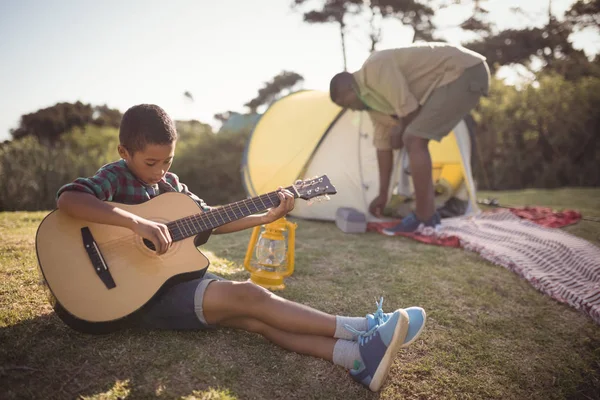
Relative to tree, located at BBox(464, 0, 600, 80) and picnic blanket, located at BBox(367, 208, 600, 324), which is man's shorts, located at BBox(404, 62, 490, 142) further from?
tree, located at BBox(464, 0, 600, 80)

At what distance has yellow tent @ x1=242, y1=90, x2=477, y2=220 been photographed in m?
4.85

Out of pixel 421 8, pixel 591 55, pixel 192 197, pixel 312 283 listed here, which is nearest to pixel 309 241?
pixel 312 283

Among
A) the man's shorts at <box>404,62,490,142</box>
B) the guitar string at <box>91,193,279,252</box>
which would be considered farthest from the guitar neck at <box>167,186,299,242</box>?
the man's shorts at <box>404,62,490,142</box>

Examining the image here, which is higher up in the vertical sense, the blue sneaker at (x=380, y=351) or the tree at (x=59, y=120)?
the tree at (x=59, y=120)

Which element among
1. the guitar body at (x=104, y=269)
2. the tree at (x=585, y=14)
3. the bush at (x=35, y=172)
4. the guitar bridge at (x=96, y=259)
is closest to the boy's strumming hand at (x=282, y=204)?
the guitar body at (x=104, y=269)

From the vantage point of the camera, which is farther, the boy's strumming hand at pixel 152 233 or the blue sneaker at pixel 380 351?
the boy's strumming hand at pixel 152 233

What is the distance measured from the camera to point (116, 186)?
1.85m

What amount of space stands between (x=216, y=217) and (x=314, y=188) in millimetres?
580

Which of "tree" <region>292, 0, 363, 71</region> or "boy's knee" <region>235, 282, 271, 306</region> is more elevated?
"tree" <region>292, 0, 363, 71</region>

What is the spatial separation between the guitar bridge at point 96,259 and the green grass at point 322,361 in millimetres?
296

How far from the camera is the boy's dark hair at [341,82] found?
412 centimetres

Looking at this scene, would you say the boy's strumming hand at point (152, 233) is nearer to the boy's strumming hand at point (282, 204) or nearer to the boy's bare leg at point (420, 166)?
the boy's strumming hand at point (282, 204)

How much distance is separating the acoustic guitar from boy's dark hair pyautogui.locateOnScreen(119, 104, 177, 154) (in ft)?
0.96

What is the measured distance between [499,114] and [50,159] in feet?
34.0
